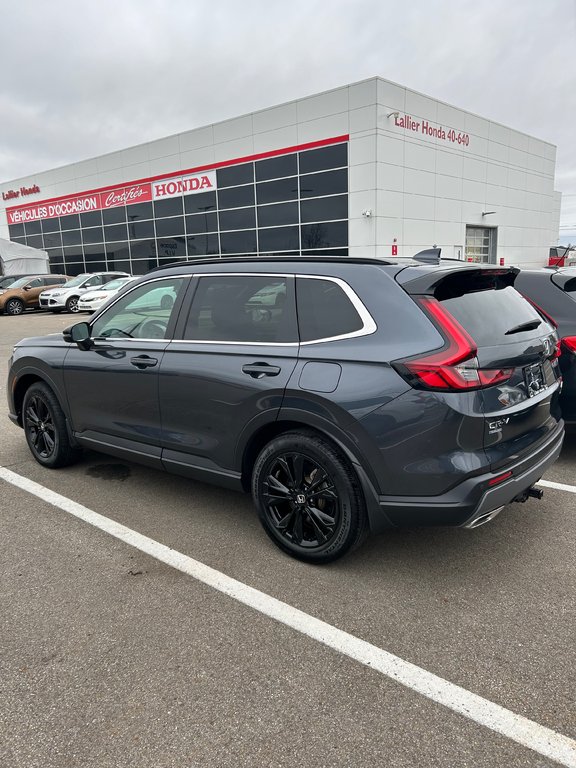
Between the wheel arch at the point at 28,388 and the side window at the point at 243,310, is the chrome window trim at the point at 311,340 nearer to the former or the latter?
the side window at the point at 243,310

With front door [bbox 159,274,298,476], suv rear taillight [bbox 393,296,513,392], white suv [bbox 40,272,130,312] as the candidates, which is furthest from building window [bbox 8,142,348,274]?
suv rear taillight [bbox 393,296,513,392]

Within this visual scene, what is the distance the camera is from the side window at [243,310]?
3.23m

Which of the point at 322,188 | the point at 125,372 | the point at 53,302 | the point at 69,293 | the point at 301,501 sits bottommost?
the point at 301,501

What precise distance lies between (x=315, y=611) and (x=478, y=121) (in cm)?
2877

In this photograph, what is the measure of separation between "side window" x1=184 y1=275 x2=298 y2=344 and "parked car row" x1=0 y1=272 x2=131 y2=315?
64.0 feet

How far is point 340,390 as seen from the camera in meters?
2.82

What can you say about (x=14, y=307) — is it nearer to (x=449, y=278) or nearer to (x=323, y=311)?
(x=323, y=311)

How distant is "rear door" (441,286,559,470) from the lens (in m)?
2.72

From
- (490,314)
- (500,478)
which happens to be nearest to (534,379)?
(490,314)

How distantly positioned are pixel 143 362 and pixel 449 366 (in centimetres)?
214

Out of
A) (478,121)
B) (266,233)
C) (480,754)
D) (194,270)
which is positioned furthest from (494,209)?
(480,754)

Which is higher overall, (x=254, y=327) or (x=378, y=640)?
(x=254, y=327)

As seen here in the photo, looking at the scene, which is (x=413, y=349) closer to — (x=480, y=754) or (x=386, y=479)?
(x=386, y=479)

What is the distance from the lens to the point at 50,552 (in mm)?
3348
